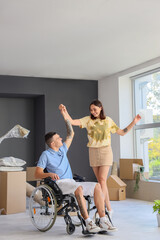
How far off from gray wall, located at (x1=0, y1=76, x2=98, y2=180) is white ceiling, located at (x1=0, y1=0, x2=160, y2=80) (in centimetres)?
35

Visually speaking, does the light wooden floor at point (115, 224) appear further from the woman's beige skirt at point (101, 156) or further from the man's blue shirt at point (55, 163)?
the woman's beige skirt at point (101, 156)

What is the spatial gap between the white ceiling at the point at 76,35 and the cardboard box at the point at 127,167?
169cm

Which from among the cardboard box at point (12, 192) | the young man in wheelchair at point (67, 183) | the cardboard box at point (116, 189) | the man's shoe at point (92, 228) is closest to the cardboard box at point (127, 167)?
the cardboard box at point (116, 189)

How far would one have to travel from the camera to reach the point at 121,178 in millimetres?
6496

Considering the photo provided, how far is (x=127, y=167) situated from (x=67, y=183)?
3.27 metres

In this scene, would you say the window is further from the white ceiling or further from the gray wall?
the gray wall

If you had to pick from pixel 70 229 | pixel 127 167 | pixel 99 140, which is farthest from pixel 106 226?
pixel 127 167

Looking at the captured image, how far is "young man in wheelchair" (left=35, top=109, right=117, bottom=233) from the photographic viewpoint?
10.5 ft

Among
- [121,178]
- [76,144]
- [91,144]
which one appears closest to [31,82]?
[76,144]

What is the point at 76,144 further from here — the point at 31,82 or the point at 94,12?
the point at 94,12

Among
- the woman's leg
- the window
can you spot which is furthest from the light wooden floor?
the window

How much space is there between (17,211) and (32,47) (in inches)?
90.9

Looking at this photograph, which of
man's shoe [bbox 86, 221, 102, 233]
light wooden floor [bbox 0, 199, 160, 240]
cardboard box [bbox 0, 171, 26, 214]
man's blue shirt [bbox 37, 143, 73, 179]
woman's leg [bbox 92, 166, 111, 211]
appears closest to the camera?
man's shoe [bbox 86, 221, 102, 233]

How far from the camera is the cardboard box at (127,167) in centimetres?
629
